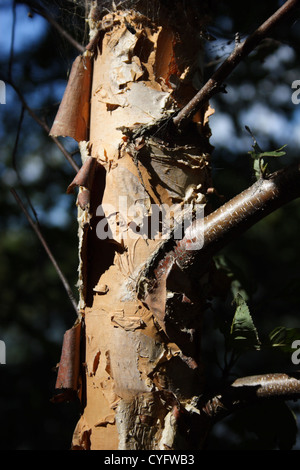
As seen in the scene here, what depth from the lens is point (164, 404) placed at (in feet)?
2.29

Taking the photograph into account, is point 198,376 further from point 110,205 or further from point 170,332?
point 110,205

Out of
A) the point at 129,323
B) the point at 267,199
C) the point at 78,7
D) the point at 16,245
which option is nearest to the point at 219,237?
the point at 267,199

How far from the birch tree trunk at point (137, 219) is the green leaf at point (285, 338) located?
183mm

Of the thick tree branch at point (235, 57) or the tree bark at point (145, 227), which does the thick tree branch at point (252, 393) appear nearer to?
the tree bark at point (145, 227)

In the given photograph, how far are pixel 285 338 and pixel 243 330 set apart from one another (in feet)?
0.36

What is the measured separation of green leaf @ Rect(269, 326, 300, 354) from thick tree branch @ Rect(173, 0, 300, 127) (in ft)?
1.56

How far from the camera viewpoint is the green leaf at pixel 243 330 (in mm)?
808

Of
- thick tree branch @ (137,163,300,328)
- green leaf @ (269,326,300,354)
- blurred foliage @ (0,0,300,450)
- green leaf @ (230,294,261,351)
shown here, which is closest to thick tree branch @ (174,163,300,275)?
thick tree branch @ (137,163,300,328)

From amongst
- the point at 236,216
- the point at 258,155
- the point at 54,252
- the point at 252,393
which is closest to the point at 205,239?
the point at 236,216

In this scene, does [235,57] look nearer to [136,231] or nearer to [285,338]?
[136,231]

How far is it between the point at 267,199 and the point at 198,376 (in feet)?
1.12

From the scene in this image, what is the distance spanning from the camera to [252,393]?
748 millimetres

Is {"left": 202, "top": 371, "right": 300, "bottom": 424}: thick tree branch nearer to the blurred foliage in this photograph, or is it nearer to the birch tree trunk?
the birch tree trunk

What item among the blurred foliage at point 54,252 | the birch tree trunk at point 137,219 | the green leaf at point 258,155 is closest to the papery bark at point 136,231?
the birch tree trunk at point 137,219
